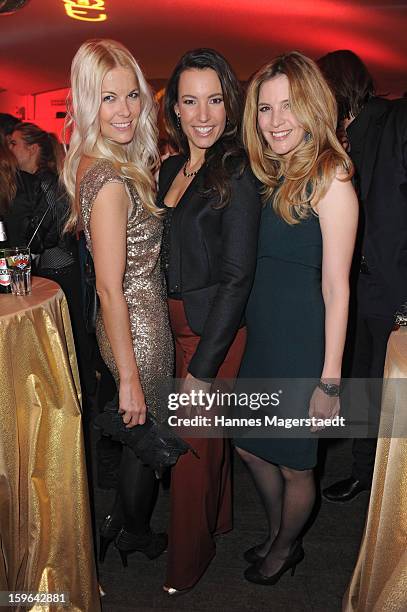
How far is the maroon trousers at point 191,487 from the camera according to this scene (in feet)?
6.57

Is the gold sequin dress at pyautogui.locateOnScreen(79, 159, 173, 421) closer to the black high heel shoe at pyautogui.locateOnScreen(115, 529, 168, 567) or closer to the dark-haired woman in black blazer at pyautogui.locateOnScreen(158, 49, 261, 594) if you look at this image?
the dark-haired woman in black blazer at pyautogui.locateOnScreen(158, 49, 261, 594)

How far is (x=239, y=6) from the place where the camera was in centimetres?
724

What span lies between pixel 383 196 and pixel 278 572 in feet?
4.52

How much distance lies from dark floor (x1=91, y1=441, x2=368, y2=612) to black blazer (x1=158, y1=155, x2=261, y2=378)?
0.73m

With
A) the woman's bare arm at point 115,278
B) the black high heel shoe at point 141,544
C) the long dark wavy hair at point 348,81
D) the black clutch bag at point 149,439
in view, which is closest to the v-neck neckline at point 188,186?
the woman's bare arm at point 115,278

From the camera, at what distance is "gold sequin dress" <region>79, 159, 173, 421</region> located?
1.82 m

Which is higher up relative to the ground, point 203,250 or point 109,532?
point 203,250

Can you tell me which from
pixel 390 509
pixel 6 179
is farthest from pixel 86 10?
pixel 390 509

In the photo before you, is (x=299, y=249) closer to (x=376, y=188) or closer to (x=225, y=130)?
(x=225, y=130)

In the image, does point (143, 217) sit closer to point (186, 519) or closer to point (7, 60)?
point (186, 519)

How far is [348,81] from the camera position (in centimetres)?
252

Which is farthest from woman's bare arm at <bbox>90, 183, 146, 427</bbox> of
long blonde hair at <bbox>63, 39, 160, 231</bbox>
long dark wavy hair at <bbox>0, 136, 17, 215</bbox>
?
long dark wavy hair at <bbox>0, 136, 17, 215</bbox>

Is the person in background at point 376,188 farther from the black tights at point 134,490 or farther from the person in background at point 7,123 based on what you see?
the person in background at point 7,123

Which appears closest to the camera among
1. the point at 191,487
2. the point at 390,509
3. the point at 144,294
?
the point at 390,509
